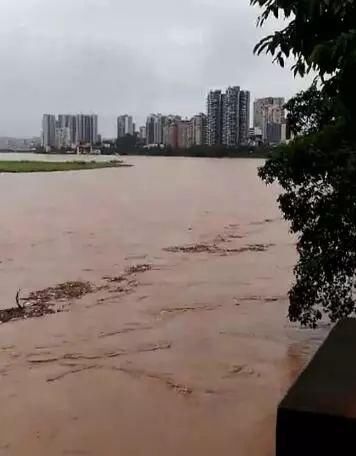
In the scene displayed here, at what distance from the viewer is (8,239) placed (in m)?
13.9

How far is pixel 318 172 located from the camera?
4.44 meters

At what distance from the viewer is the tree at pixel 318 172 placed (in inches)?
138

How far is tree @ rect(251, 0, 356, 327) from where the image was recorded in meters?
3.50

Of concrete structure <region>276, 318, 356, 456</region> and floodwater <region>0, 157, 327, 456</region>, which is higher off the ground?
concrete structure <region>276, 318, 356, 456</region>

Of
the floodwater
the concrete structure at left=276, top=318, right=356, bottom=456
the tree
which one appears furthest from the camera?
the floodwater

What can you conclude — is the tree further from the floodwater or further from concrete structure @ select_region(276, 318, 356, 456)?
concrete structure @ select_region(276, 318, 356, 456)

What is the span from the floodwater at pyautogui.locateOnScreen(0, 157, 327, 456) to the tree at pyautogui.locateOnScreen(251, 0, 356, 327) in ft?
2.54

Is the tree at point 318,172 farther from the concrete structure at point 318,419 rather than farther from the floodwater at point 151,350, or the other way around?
the concrete structure at point 318,419

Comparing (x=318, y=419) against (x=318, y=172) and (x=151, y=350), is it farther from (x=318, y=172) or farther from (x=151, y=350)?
(x=151, y=350)

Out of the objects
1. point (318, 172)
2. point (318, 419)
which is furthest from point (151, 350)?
point (318, 419)

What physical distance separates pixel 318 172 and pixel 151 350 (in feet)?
7.60

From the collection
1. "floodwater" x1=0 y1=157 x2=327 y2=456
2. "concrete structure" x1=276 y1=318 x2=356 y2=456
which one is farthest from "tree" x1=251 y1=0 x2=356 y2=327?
"concrete structure" x1=276 y1=318 x2=356 y2=456

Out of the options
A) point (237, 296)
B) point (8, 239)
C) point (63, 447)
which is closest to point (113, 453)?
point (63, 447)

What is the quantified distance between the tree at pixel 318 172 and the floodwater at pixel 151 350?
2.54 feet
